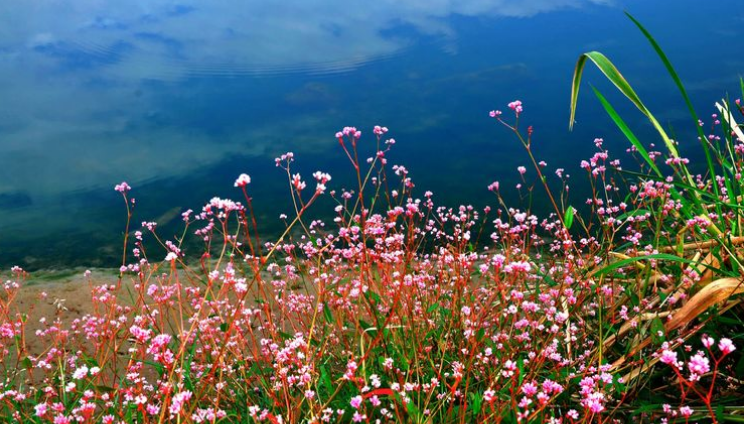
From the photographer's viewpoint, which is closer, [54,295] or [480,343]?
[480,343]

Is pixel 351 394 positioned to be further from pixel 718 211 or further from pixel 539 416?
pixel 718 211

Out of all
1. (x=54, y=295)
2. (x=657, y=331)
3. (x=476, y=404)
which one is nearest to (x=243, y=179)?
(x=476, y=404)

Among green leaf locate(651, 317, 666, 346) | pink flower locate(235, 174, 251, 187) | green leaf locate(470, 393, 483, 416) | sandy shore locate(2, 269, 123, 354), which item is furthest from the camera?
sandy shore locate(2, 269, 123, 354)

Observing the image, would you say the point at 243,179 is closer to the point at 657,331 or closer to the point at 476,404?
the point at 476,404

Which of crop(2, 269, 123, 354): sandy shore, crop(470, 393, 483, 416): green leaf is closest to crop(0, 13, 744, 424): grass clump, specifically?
crop(470, 393, 483, 416): green leaf

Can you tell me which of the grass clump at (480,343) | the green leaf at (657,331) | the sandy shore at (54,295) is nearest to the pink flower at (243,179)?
the grass clump at (480,343)

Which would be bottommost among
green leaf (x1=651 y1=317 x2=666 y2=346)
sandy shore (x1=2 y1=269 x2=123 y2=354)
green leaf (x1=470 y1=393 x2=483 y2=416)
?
sandy shore (x1=2 y1=269 x2=123 y2=354)

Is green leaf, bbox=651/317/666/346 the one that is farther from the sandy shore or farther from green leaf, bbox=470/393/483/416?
the sandy shore

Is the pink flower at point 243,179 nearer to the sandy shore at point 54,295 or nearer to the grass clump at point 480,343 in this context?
the grass clump at point 480,343

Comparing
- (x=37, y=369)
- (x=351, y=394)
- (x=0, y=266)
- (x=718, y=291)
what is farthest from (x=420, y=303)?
(x=0, y=266)

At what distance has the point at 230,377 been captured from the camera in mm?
3031

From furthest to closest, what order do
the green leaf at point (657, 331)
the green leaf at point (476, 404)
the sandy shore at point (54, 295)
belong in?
the sandy shore at point (54, 295)
the green leaf at point (657, 331)
the green leaf at point (476, 404)

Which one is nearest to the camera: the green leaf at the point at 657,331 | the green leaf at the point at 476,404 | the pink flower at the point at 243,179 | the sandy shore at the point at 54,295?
the pink flower at the point at 243,179

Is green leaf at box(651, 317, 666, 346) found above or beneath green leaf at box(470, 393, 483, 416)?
above
